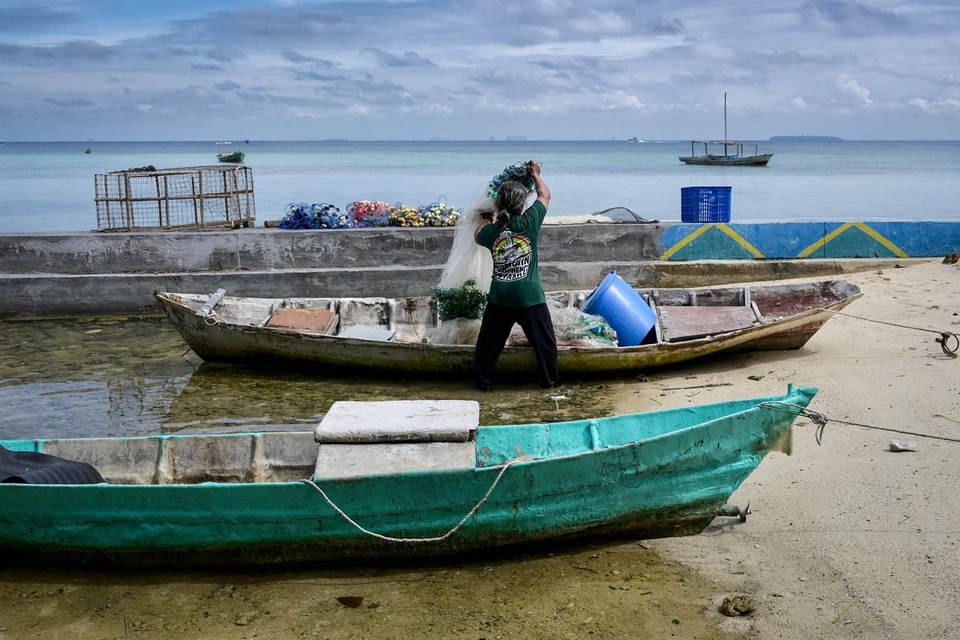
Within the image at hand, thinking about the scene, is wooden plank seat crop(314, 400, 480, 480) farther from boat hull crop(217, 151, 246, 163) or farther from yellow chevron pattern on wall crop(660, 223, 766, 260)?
boat hull crop(217, 151, 246, 163)

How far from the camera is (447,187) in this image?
41.4m

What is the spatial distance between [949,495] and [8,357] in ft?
30.1

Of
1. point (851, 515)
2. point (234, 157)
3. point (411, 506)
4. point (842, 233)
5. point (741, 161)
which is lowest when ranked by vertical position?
point (851, 515)

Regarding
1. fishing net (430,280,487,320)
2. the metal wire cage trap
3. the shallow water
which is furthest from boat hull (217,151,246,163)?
fishing net (430,280,487,320)

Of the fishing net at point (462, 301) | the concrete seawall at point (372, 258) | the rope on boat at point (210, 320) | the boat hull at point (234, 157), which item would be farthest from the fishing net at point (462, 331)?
the boat hull at point (234, 157)

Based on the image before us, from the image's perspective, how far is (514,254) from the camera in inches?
281

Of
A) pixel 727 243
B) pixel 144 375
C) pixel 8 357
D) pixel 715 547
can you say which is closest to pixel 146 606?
pixel 715 547

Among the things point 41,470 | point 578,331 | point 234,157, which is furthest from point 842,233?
point 234,157

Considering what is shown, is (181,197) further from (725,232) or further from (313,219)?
(725,232)

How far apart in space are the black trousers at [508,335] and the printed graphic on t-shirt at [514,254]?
0.30 metres

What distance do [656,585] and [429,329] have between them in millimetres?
5224

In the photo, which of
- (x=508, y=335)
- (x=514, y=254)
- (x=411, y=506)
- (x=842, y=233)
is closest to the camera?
(x=411, y=506)

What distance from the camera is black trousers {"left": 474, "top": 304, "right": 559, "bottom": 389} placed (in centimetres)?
734

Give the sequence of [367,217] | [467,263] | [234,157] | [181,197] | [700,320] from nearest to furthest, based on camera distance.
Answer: [467,263] < [700,320] < [181,197] < [367,217] < [234,157]
